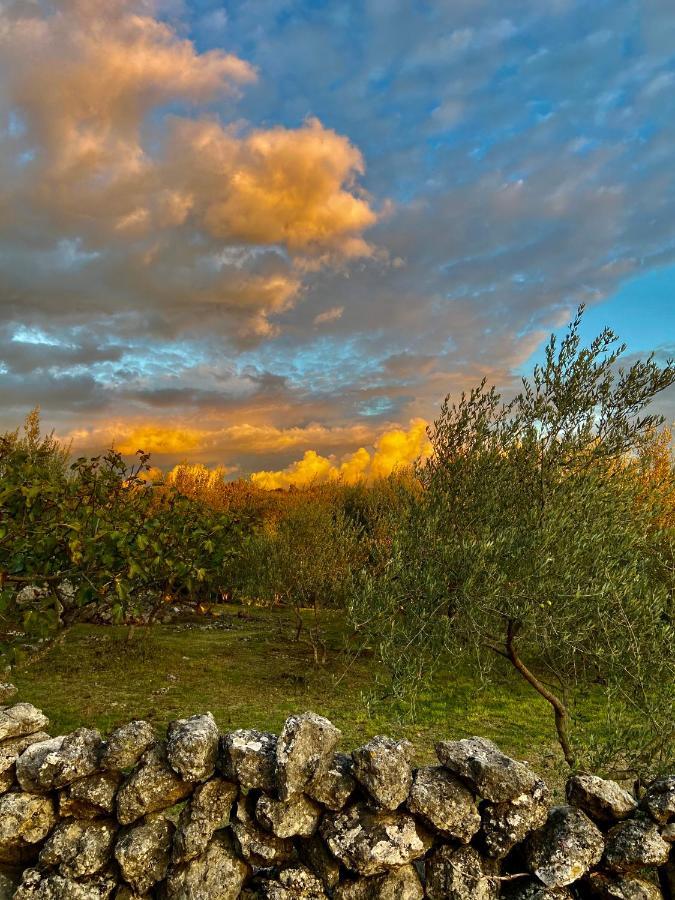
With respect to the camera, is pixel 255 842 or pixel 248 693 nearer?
pixel 255 842

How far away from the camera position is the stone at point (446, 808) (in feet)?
17.6

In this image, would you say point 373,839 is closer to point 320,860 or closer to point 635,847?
point 320,860

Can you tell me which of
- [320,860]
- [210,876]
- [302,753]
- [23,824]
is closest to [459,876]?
[320,860]

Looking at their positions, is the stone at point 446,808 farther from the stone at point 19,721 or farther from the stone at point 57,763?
the stone at point 19,721

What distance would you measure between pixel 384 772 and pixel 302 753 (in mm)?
850

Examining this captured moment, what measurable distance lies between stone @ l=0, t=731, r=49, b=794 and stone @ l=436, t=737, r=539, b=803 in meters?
4.81

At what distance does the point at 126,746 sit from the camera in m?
5.88

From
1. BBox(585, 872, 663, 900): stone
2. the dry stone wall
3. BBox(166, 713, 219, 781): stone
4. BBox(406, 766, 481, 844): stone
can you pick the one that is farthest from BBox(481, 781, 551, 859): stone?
BBox(166, 713, 219, 781): stone

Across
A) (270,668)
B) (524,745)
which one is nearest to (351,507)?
(270,668)

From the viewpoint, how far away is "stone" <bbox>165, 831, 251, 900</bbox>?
5.45m

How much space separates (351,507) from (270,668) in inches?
1483

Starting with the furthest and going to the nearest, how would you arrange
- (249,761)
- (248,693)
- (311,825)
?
1. (248,693)
2. (249,761)
3. (311,825)

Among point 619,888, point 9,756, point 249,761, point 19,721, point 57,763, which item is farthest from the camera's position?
point 19,721

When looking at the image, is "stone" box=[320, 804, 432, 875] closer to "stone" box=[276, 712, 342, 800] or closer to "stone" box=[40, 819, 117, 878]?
"stone" box=[276, 712, 342, 800]
